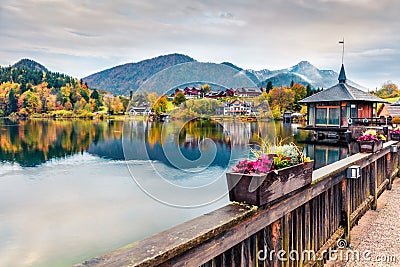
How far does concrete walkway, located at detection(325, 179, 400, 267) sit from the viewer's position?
3.83 meters

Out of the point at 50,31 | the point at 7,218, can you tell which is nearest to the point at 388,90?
the point at 50,31

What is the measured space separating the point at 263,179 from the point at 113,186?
489 inches

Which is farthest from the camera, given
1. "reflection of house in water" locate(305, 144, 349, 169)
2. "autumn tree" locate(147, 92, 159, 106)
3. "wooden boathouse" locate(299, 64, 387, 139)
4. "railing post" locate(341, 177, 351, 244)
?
"wooden boathouse" locate(299, 64, 387, 139)

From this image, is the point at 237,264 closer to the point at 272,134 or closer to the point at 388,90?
the point at 272,134

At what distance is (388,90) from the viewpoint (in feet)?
245

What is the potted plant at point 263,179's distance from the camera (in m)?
2.02

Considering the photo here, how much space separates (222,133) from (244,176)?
35.6 inches

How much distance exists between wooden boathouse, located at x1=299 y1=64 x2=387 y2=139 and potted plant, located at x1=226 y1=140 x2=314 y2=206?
69.1ft

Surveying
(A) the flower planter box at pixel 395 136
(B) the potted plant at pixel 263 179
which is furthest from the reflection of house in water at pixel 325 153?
(B) the potted plant at pixel 263 179

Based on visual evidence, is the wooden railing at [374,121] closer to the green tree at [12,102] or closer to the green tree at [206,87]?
the green tree at [206,87]

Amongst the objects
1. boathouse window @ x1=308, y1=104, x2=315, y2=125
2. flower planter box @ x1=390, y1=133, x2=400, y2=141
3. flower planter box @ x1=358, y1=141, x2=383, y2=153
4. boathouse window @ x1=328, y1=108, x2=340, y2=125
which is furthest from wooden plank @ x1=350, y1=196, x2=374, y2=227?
boathouse window @ x1=308, y1=104, x2=315, y2=125

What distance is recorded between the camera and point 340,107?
22.9 meters

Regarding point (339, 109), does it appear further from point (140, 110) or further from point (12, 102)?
point (12, 102)

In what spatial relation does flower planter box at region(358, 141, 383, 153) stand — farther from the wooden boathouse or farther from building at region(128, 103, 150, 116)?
the wooden boathouse
